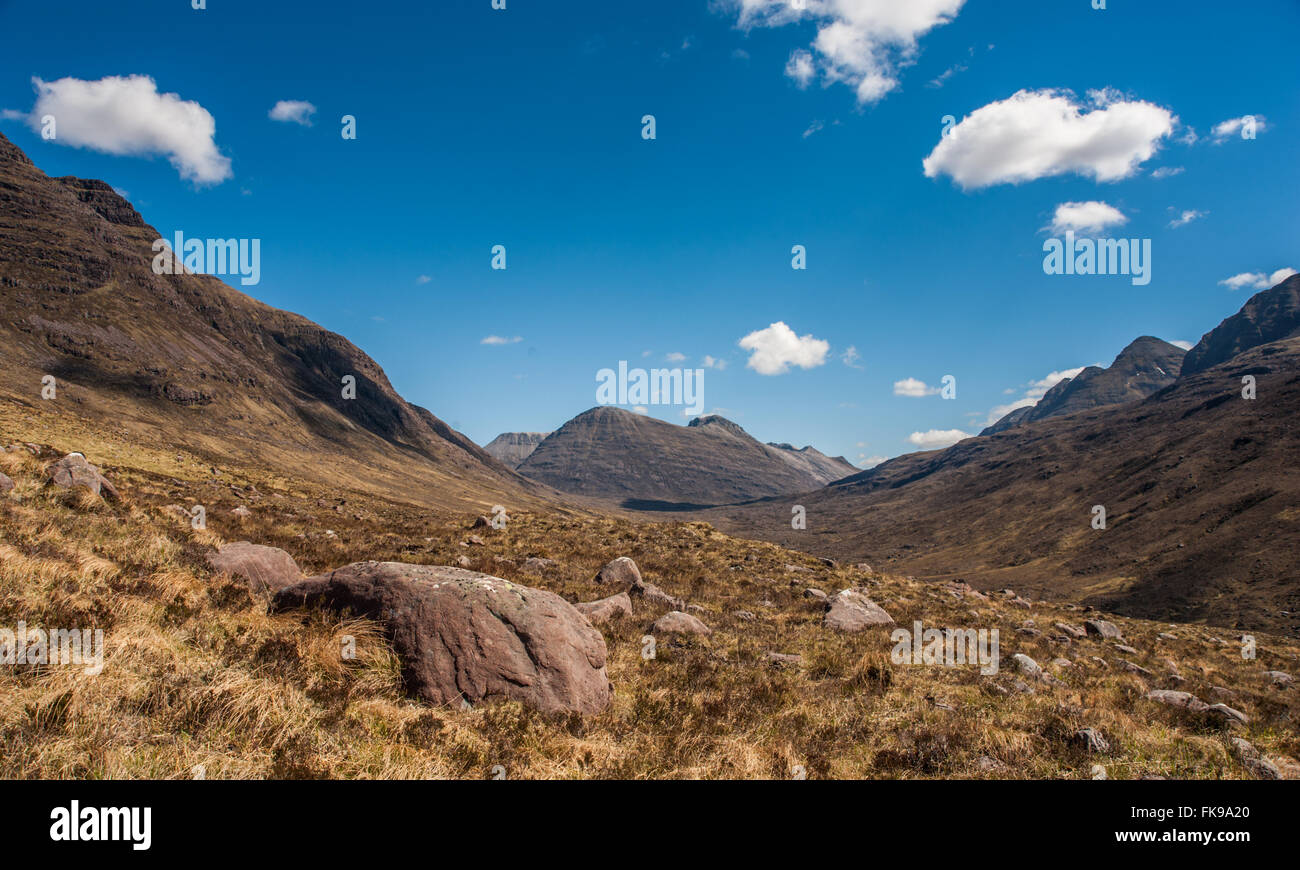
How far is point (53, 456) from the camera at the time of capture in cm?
1838

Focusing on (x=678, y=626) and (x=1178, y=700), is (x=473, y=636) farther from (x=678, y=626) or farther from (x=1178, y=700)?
(x=1178, y=700)

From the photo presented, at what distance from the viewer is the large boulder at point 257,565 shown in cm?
1028

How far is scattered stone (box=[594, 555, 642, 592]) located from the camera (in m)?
17.6

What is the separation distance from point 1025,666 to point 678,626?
8.82 meters

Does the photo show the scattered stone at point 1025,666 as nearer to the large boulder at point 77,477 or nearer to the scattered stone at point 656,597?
the scattered stone at point 656,597

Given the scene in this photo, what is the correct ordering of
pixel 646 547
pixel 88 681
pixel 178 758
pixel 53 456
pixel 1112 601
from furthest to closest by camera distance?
pixel 1112 601 → pixel 646 547 → pixel 53 456 → pixel 88 681 → pixel 178 758

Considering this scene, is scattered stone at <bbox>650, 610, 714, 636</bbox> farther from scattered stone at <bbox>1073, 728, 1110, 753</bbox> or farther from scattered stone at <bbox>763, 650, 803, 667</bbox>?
scattered stone at <bbox>1073, 728, 1110, 753</bbox>

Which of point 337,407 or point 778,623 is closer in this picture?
point 778,623

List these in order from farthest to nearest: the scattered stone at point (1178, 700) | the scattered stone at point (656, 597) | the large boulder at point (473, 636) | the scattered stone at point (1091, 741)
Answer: the scattered stone at point (656, 597)
the scattered stone at point (1178, 700)
the scattered stone at point (1091, 741)
the large boulder at point (473, 636)

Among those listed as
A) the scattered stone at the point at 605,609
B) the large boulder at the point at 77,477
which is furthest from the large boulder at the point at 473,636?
the large boulder at the point at 77,477

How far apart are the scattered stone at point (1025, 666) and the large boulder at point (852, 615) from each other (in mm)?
3558

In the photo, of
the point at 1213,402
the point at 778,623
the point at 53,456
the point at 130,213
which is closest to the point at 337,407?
the point at 130,213
